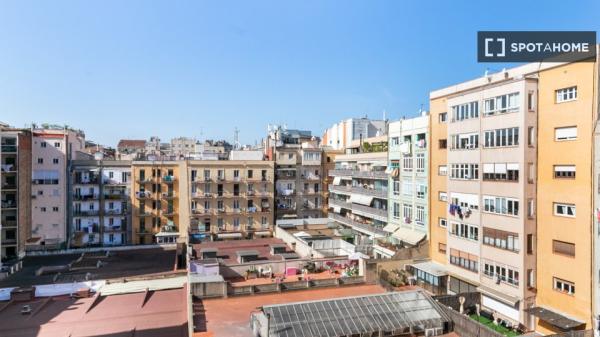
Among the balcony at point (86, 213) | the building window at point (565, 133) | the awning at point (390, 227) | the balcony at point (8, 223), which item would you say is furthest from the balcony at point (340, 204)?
the balcony at point (8, 223)

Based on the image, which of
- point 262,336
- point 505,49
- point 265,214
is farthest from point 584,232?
point 265,214

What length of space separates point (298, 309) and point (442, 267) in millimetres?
16353

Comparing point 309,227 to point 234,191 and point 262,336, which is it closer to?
point 234,191

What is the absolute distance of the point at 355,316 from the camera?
2420 centimetres

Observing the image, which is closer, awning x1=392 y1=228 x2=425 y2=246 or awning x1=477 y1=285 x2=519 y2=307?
awning x1=477 y1=285 x2=519 y2=307

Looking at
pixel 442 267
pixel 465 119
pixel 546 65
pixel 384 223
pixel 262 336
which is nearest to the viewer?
pixel 262 336

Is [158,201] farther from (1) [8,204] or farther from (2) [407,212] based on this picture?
(2) [407,212]

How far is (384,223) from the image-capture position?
46.9m

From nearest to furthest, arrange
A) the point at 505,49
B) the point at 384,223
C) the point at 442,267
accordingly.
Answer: the point at 505,49 → the point at 442,267 → the point at 384,223

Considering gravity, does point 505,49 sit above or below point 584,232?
above

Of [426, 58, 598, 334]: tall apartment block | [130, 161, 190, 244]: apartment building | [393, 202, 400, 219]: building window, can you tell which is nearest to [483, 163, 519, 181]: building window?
[426, 58, 598, 334]: tall apartment block

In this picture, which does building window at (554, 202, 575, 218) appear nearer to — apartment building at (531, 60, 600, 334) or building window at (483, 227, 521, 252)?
apartment building at (531, 60, 600, 334)

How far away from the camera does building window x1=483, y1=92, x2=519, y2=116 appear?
90.0 feet

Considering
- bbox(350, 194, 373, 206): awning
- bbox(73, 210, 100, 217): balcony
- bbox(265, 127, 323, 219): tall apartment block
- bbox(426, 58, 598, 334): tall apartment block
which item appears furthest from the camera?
bbox(265, 127, 323, 219): tall apartment block
